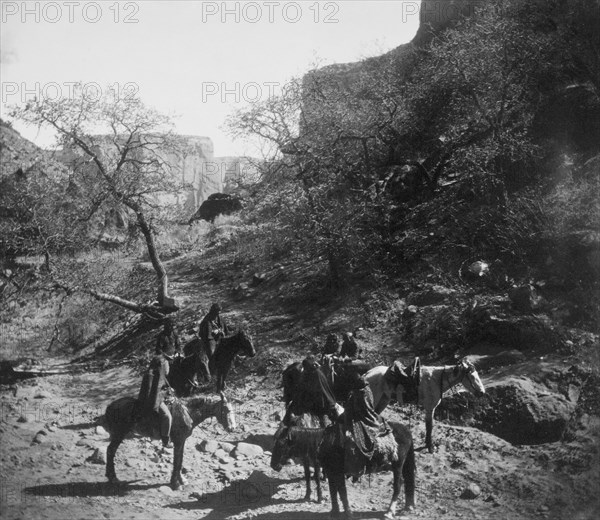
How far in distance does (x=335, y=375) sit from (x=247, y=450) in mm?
2094

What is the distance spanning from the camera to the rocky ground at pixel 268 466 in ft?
25.5

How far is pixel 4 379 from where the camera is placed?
543 inches

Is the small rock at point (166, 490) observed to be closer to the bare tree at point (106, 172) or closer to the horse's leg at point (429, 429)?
the horse's leg at point (429, 429)

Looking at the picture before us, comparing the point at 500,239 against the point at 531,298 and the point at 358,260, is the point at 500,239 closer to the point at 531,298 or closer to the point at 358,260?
the point at 531,298

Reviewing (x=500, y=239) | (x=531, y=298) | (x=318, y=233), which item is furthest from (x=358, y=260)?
(x=531, y=298)

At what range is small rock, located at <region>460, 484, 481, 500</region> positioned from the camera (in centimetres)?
822

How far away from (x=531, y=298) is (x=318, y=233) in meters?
7.00

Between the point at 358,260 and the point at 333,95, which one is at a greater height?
the point at 333,95

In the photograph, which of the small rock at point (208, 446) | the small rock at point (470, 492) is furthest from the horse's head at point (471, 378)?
the small rock at point (208, 446)

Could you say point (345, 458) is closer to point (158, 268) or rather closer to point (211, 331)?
point (211, 331)

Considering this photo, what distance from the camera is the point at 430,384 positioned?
9.98m

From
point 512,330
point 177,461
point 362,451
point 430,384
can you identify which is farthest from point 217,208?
point 362,451

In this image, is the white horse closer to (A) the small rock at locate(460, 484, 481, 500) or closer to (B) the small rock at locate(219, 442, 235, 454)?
(A) the small rock at locate(460, 484, 481, 500)

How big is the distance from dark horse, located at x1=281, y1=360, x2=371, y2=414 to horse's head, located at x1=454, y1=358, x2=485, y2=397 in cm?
187
